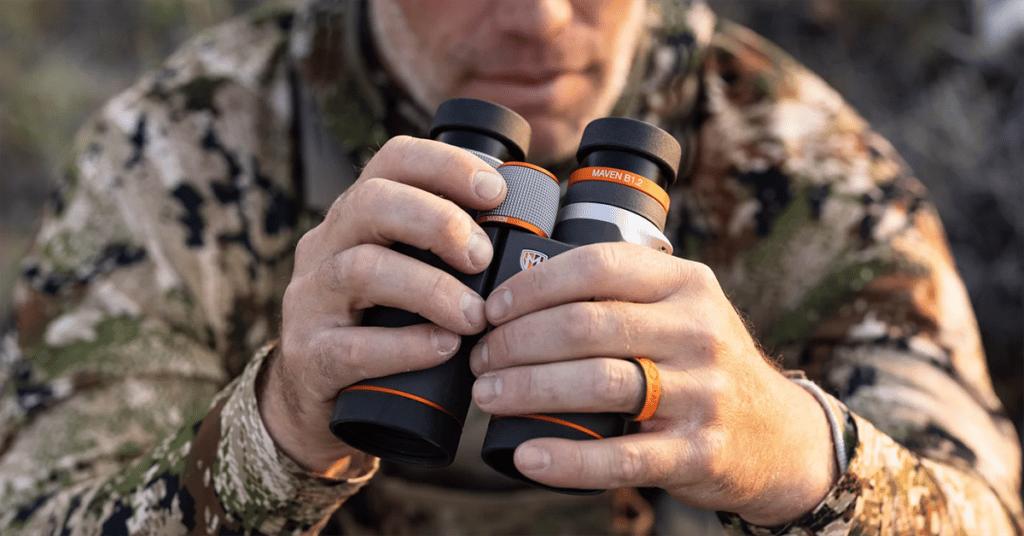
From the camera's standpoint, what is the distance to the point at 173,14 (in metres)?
6.69

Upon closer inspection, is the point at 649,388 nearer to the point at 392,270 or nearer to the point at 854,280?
the point at 392,270

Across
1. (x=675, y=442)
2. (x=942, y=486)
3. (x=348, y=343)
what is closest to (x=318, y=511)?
(x=348, y=343)

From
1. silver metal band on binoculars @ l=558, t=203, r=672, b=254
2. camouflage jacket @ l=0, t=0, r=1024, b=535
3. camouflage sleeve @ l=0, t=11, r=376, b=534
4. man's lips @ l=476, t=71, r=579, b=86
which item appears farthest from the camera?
man's lips @ l=476, t=71, r=579, b=86

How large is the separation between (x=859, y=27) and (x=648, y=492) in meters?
4.11

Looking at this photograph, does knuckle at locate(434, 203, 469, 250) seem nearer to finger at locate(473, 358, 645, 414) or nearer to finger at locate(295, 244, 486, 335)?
finger at locate(295, 244, 486, 335)

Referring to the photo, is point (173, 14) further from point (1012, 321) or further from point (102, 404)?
point (1012, 321)

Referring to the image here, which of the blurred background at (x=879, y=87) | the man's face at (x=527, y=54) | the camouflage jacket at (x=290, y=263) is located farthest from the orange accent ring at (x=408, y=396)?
the blurred background at (x=879, y=87)

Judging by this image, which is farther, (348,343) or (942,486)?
(942,486)

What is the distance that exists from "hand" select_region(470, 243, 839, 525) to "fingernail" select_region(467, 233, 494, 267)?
0.04 m

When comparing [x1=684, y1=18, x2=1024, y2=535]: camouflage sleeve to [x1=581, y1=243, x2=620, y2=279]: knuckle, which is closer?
[x1=581, y1=243, x2=620, y2=279]: knuckle

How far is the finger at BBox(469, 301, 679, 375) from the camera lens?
826 mm

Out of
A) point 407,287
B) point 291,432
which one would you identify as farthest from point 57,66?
point 407,287

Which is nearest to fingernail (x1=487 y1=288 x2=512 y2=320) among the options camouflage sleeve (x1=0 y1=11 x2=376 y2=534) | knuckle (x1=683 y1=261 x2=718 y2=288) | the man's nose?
knuckle (x1=683 y1=261 x2=718 y2=288)

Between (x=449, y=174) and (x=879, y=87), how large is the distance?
4652 millimetres
